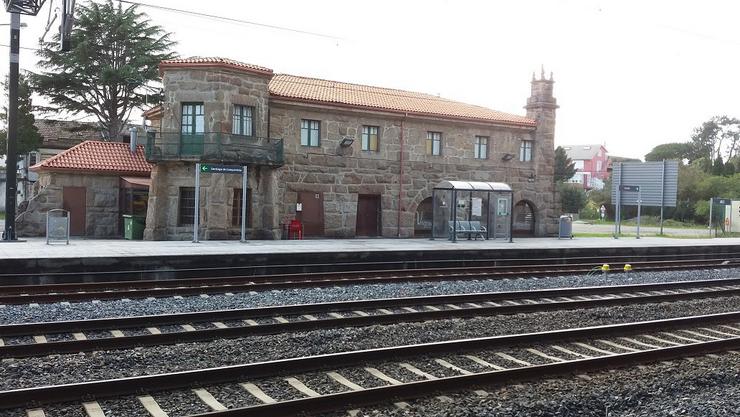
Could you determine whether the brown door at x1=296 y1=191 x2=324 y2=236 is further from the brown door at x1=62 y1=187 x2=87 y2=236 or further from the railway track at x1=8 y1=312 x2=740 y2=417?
the railway track at x1=8 y1=312 x2=740 y2=417

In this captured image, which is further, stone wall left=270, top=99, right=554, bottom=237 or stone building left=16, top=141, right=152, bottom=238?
stone wall left=270, top=99, right=554, bottom=237

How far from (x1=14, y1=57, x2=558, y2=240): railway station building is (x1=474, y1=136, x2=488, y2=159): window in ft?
0.20

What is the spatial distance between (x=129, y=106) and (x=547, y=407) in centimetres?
4218

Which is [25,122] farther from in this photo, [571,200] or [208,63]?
[571,200]

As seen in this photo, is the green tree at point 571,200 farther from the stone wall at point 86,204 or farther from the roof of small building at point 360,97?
the stone wall at point 86,204

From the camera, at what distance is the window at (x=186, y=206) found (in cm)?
2580

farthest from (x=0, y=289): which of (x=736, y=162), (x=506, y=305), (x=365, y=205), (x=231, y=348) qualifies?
(x=736, y=162)

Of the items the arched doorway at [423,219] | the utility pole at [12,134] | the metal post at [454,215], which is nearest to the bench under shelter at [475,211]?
the metal post at [454,215]

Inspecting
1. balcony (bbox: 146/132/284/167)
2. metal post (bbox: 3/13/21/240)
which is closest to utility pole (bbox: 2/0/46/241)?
metal post (bbox: 3/13/21/240)

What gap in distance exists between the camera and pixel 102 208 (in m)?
27.2

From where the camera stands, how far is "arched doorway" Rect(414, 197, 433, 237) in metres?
31.3

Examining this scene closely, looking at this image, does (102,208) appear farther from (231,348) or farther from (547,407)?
(547,407)

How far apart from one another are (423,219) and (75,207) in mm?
14969

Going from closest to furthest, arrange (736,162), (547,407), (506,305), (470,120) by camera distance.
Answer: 1. (547,407)
2. (506,305)
3. (470,120)
4. (736,162)
